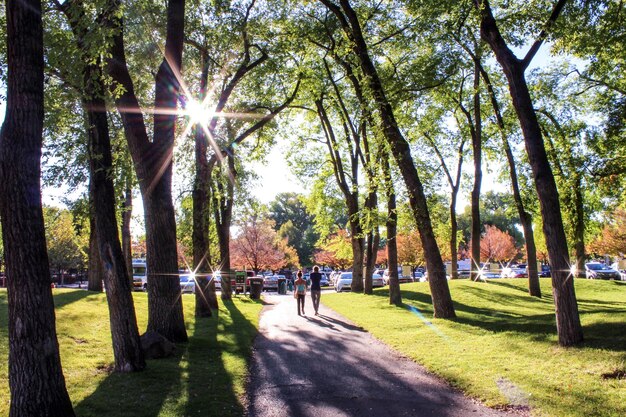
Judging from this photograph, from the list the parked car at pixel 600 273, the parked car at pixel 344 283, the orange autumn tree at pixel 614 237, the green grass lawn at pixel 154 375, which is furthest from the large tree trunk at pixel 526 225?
the orange autumn tree at pixel 614 237

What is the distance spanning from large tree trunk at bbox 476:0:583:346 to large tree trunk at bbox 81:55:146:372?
778 centimetres

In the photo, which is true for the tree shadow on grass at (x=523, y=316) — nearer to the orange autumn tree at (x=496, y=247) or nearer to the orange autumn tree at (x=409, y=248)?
the orange autumn tree at (x=409, y=248)

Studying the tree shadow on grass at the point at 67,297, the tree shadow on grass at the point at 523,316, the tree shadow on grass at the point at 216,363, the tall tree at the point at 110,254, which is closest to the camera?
the tree shadow on grass at the point at 216,363

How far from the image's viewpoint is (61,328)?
11406 millimetres

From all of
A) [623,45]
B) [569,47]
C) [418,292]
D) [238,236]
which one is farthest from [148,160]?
[238,236]

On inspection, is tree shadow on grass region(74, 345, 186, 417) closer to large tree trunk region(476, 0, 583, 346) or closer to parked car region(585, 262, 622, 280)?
large tree trunk region(476, 0, 583, 346)

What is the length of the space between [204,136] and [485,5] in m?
11.0

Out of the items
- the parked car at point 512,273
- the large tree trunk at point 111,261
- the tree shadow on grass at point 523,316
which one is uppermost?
the large tree trunk at point 111,261

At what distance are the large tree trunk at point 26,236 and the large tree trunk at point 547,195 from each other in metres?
8.41

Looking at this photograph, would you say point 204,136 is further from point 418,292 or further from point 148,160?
point 418,292

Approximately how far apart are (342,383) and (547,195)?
18.3ft

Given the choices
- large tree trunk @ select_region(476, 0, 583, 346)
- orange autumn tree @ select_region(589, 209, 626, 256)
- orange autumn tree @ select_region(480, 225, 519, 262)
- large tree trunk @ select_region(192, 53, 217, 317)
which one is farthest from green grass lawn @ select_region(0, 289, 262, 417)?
orange autumn tree @ select_region(480, 225, 519, 262)

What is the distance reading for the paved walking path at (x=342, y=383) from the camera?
20.0 feet

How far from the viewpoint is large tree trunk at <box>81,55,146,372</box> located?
7.98 m
